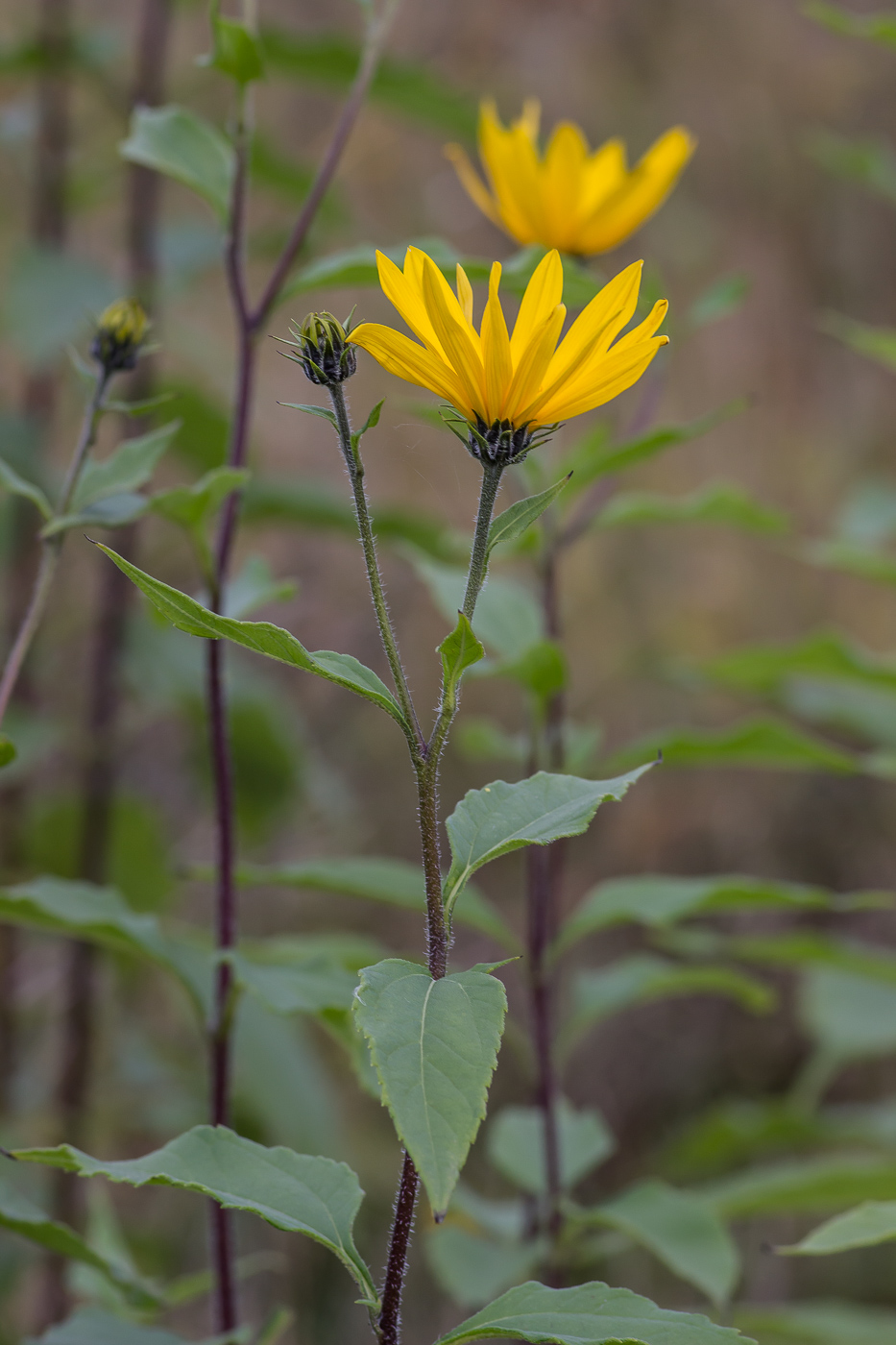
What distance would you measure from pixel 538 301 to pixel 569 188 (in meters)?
0.33

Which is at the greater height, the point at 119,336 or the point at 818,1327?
the point at 119,336

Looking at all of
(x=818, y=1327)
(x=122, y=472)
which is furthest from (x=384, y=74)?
(x=818, y=1327)

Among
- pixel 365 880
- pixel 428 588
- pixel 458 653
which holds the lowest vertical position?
pixel 365 880

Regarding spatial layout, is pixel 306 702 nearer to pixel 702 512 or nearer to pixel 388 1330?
pixel 702 512

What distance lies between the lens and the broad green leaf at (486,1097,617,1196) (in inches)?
32.0

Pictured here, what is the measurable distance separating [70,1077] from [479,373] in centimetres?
89

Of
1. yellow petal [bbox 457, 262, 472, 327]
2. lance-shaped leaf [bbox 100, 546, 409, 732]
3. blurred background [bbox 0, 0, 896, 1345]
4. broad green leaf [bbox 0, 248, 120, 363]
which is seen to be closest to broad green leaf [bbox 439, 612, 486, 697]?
lance-shaped leaf [bbox 100, 546, 409, 732]

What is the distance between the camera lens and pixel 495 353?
16.2 inches

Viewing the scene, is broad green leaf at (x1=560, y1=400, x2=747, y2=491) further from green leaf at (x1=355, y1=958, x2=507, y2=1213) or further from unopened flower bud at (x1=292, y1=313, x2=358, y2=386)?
green leaf at (x1=355, y1=958, x2=507, y2=1213)

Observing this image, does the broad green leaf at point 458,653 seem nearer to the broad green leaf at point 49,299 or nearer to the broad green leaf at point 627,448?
the broad green leaf at point 627,448

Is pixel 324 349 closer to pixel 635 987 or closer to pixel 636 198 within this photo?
pixel 636 198

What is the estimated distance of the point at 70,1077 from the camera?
3.45ft

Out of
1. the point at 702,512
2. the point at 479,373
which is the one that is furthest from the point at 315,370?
the point at 702,512

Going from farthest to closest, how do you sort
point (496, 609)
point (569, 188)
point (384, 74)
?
point (384, 74) → point (496, 609) → point (569, 188)
